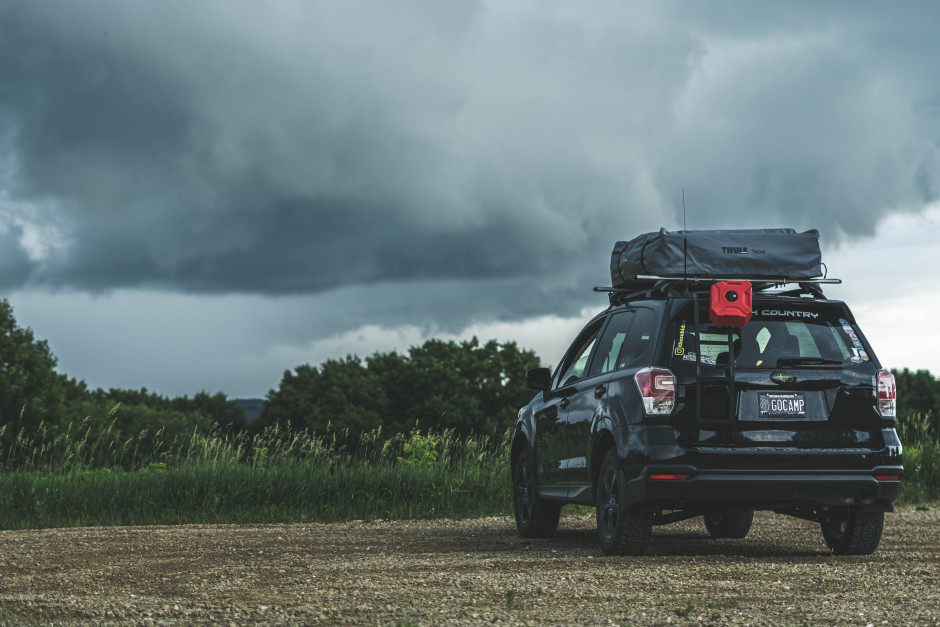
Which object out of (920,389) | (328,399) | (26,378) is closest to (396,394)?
(328,399)

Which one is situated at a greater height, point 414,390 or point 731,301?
point 414,390

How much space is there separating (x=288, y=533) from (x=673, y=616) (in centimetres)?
643

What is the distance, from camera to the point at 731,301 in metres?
7.52

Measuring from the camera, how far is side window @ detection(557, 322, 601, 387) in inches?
372

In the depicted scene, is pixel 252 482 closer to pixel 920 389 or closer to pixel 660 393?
pixel 660 393

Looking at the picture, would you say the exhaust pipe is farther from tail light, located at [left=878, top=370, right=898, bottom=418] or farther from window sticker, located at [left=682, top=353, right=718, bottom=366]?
window sticker, located at [left=682, top=353, right=718, bottom=366]

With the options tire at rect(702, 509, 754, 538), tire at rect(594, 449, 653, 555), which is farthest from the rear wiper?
tire at rect(702, 509, 754, 538)

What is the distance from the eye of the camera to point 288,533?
10961 millimetres

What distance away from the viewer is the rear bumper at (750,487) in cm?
752

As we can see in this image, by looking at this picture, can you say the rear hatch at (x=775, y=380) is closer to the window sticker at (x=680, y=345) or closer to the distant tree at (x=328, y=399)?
the window sticker at (x=680, y=345)

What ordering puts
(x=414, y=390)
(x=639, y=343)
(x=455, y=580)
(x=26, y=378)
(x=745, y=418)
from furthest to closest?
(x=414, y=390), (x=26, y=378), (x=639, y=343), (x=745, y=418), (x=455, y=580)

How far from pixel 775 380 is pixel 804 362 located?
0.28 m

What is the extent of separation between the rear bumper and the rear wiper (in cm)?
76

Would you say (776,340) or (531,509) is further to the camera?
(531,509)
